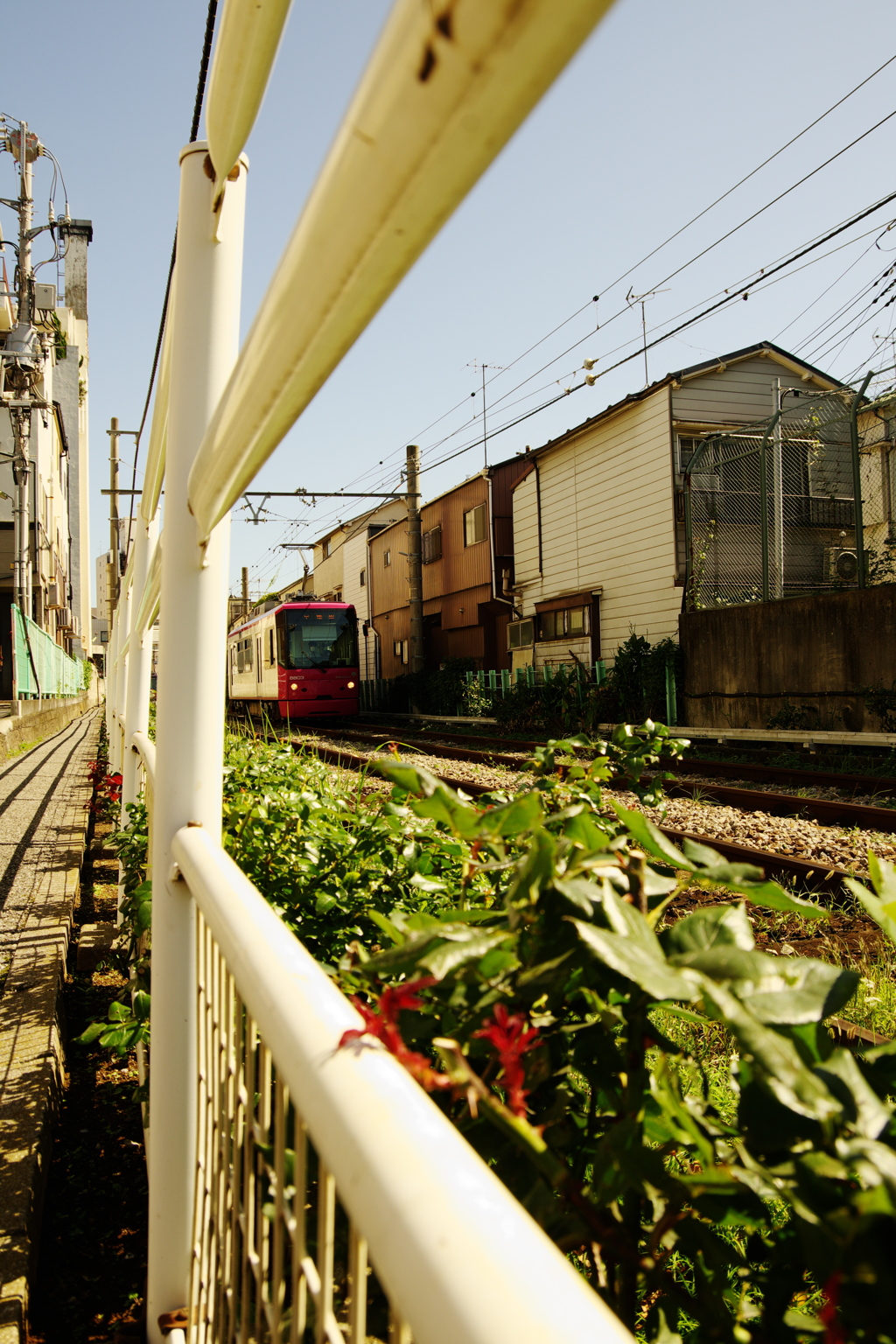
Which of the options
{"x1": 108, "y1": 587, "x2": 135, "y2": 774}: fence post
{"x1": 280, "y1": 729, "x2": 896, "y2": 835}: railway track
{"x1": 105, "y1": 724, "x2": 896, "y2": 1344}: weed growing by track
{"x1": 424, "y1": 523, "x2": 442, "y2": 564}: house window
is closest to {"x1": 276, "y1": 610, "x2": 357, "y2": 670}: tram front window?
{"x1": 424, "y1": 523, "x2": 442, "y2": 564}: house window

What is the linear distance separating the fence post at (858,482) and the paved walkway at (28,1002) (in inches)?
380

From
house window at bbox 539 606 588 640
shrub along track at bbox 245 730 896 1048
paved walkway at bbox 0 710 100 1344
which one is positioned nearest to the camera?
paved walkway at bbox 0 710 100 1344

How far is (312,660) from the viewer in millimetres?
21406

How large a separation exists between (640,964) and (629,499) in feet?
56.2

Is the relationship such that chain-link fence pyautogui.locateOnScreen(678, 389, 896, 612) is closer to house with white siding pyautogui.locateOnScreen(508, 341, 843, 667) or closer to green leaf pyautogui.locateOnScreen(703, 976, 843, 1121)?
house with white siding pyautogui.locateOnScreen(508, 341, 843, 667)

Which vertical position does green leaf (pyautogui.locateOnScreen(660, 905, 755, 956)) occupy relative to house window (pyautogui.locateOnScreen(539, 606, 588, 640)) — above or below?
below

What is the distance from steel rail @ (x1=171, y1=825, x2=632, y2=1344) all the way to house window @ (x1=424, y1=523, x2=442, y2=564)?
87.7ft

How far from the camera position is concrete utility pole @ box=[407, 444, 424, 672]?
24.1 m

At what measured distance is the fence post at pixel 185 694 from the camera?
1567mm

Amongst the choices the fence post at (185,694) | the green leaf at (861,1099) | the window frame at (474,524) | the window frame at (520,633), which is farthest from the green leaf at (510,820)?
the window frame at (474,524)

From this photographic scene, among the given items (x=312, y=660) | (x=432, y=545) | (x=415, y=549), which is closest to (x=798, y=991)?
(x=312, y=660)

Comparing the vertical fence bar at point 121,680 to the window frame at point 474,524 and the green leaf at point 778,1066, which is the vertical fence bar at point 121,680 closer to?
the green leaf at point 778,1066

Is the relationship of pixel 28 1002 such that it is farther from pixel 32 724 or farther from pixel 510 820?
pixel 32 724

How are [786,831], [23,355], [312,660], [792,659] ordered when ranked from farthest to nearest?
[312,660] → [23,355] → [792,659] → [786,831]
